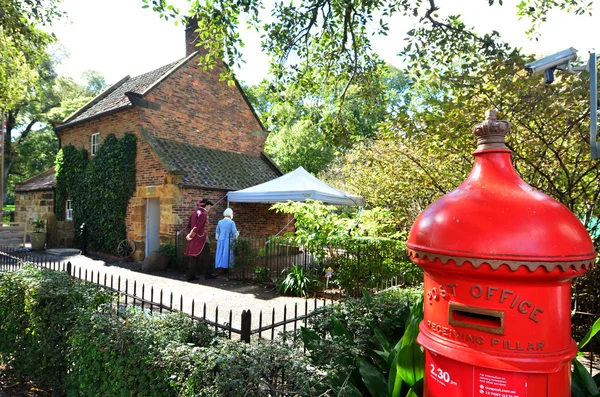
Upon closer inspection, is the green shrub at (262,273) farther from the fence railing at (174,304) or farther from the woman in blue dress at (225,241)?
the fence railing at (174,304)

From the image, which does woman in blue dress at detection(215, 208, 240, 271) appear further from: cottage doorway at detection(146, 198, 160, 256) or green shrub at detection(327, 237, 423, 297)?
cottage doorway at detection(146, 198, 160, 256)

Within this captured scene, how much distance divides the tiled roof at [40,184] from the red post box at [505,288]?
1889 centimetres

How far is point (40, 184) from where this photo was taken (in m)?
→ 17.8

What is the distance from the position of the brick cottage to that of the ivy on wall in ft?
1.12

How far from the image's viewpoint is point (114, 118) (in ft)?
44.3

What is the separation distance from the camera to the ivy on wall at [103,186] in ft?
42.1

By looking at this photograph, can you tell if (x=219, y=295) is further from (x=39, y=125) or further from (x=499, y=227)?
(x=39, y=125)

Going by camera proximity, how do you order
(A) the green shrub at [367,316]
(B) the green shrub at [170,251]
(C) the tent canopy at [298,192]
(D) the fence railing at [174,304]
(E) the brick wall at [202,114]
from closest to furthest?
(A) the green shrub at [367,316], (D) the fence railing at [174,304], (C) the tent canopy at [298,192], (B) the green shrub at [170,251], (E) the brick wall at [202,114]

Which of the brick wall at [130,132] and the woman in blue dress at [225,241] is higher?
the brick wall at [130,132]

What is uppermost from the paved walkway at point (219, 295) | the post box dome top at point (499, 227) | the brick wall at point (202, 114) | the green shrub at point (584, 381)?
the brick wall at point (202, 114)

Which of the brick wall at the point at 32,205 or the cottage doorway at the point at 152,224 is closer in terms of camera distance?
the cottage doorway at the point at 152,224

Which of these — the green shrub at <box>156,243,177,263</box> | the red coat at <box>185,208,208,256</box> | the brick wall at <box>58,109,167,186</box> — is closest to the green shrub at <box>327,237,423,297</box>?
the red coat at <box>185,208,208,256</box>

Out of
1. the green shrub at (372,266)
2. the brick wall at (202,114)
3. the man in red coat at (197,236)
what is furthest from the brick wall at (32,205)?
the green shrub at (372,266)

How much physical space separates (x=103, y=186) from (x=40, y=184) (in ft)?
22.1
